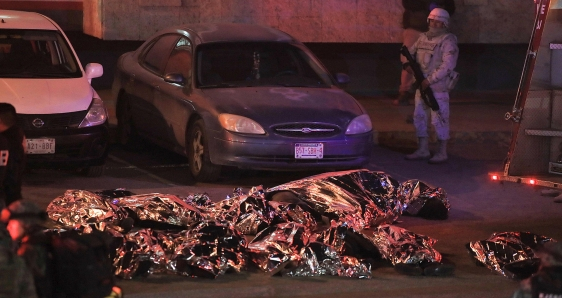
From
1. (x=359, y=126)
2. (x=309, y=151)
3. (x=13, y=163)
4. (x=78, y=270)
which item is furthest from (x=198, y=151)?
(x=78, y=270)

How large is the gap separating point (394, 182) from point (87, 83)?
342cm

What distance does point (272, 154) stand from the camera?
9.55 m

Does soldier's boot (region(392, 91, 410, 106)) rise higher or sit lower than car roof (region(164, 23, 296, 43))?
lower

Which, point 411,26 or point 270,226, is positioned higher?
point 411,26

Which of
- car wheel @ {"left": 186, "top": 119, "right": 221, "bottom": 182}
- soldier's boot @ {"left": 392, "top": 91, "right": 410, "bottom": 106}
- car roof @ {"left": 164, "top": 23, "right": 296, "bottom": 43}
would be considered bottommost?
soldier's boot @ {"left": 392, "top": 91, "right": 410, "bottom": 106}

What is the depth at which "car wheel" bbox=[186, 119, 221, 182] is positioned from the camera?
32.4 feet

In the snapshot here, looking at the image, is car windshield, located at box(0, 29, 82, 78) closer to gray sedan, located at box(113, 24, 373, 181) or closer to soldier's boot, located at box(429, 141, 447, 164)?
gray sedan, located at box(113, 24, 373, 181)

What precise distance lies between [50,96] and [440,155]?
4.66 m

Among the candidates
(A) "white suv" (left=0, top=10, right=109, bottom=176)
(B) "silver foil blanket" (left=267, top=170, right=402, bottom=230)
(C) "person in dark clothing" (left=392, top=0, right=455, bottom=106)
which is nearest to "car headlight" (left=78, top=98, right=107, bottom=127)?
(A) "white suv" (left=0, top=10, right=109, bottom=176)

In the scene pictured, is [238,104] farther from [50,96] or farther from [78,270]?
[78,270]

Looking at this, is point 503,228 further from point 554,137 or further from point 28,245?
point 28,245

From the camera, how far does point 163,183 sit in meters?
9.94

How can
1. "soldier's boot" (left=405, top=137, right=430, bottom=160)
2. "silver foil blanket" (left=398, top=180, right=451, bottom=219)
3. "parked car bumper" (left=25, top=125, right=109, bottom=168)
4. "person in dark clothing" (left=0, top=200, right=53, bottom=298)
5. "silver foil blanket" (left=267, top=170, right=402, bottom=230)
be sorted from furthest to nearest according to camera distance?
"soldier's boot" (left=405, top=137, right=430, bottom=160) → "parked car bumper" (left=25, top=125, right=109, bottom=168) → "silver foil blanket" (left=398, top=180, right=451, bottom=219) → "silver foil blanket" (left=267, top=170, right=402, bottom=230) → "person in dark clothing" (left=0, top=200, right=53, bottom=298)

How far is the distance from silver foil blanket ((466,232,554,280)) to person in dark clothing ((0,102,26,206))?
10.8ft
